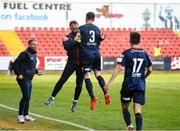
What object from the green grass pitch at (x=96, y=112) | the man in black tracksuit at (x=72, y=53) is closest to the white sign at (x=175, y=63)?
the green grass pitch at (x=96, y=112)

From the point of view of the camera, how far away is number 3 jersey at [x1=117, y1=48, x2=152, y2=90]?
40.2ft

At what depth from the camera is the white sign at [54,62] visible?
48.2 m

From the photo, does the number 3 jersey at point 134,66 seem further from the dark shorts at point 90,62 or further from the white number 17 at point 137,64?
the dark shorts at point 90,62

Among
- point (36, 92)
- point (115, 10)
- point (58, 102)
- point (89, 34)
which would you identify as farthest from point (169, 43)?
point (89, 34)

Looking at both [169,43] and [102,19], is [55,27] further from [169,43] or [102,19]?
[169,43]

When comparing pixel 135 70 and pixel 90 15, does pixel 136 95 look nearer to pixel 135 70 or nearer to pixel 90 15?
pixel 135 70

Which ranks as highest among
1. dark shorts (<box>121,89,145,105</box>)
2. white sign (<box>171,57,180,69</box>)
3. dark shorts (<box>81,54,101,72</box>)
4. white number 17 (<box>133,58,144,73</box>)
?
white number 17 (<box>133,58,144,73</box>)

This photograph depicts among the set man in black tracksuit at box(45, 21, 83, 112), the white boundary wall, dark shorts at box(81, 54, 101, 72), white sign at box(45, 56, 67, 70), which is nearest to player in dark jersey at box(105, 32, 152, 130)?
dark shorts at box(81, 54, 101, 72)

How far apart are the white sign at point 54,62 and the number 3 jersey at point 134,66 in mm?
35885

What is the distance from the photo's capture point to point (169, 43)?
193ft

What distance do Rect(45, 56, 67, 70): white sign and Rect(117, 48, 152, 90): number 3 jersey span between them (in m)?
35.9

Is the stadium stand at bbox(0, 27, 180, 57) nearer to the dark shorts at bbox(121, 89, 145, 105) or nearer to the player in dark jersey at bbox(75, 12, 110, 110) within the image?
the player in dark jersey at bbox(75, 12, 110, 110)

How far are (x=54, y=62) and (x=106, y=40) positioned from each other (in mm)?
9014

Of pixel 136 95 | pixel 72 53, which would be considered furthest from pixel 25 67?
pixel 136 95
